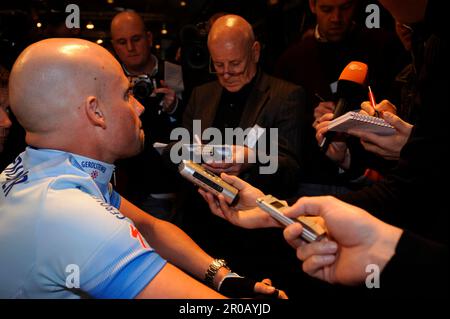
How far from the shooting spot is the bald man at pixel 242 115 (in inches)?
102

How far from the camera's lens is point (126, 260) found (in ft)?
4.04

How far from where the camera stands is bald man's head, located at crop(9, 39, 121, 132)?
148 cm

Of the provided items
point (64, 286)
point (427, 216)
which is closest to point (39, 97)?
point (64, 286)

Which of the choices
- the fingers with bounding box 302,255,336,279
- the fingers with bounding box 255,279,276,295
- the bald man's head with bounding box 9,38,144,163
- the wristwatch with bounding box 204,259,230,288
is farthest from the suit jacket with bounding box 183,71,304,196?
the fingers with bounding box 302,255,336,279

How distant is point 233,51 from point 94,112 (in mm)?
1471

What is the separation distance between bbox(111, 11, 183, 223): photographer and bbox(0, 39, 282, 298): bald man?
4.73 ft

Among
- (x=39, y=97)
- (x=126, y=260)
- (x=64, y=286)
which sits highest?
(x=39, y=97)

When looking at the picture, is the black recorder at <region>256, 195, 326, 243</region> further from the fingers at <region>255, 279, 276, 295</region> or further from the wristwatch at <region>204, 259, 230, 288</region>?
the wristwatch at <region>204, 259, 230, 288</region>

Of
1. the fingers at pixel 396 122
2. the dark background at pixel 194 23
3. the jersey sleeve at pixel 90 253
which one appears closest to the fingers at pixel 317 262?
the jersey sleeve at pixel 90 253

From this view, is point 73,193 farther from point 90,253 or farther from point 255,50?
point 255,50

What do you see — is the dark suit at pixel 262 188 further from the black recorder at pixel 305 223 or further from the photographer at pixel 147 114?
the black recorder at pixel 305 223

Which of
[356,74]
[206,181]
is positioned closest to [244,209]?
[206,181]

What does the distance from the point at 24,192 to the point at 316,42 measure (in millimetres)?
2239

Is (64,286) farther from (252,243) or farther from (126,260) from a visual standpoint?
(252,243)
